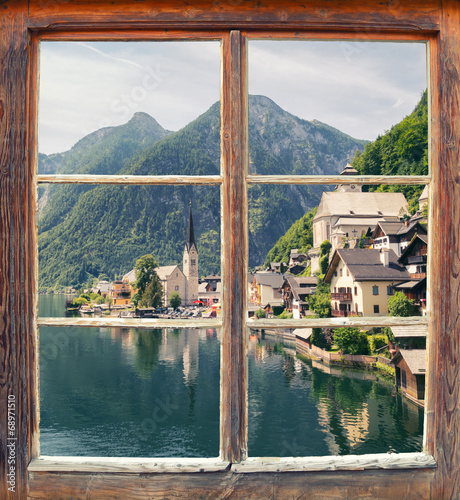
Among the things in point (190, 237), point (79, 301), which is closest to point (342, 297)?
point (190, 237)

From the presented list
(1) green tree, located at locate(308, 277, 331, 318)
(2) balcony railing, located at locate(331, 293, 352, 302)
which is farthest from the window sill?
(1) green tree, located at locate(308, 277, 331, 318)

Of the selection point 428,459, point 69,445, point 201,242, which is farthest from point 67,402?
point 428,459

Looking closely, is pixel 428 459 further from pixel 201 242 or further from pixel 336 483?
pixel 201 242

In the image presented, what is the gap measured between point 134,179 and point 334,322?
631 millimetres

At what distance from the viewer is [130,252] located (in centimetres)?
204

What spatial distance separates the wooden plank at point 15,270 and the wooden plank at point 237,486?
98 mm

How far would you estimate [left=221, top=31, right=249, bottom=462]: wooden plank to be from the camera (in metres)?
1.10

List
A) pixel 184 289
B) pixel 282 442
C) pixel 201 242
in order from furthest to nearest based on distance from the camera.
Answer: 1. pixel 282 442
2. pixel 201 242
3. pixel 184 289

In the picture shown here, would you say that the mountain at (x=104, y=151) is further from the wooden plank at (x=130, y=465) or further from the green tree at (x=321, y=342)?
the green tree at (x=321, y=342)

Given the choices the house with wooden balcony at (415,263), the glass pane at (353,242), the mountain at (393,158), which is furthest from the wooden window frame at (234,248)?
the mountain at (393,158)

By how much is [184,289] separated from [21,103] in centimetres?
131

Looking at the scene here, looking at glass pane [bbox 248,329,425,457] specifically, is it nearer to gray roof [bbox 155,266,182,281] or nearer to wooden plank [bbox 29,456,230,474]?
gray roof [bbox 155,266,182,281]

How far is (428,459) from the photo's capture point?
111 cm

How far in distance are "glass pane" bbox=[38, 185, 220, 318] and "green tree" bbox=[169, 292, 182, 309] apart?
0.02 meters
